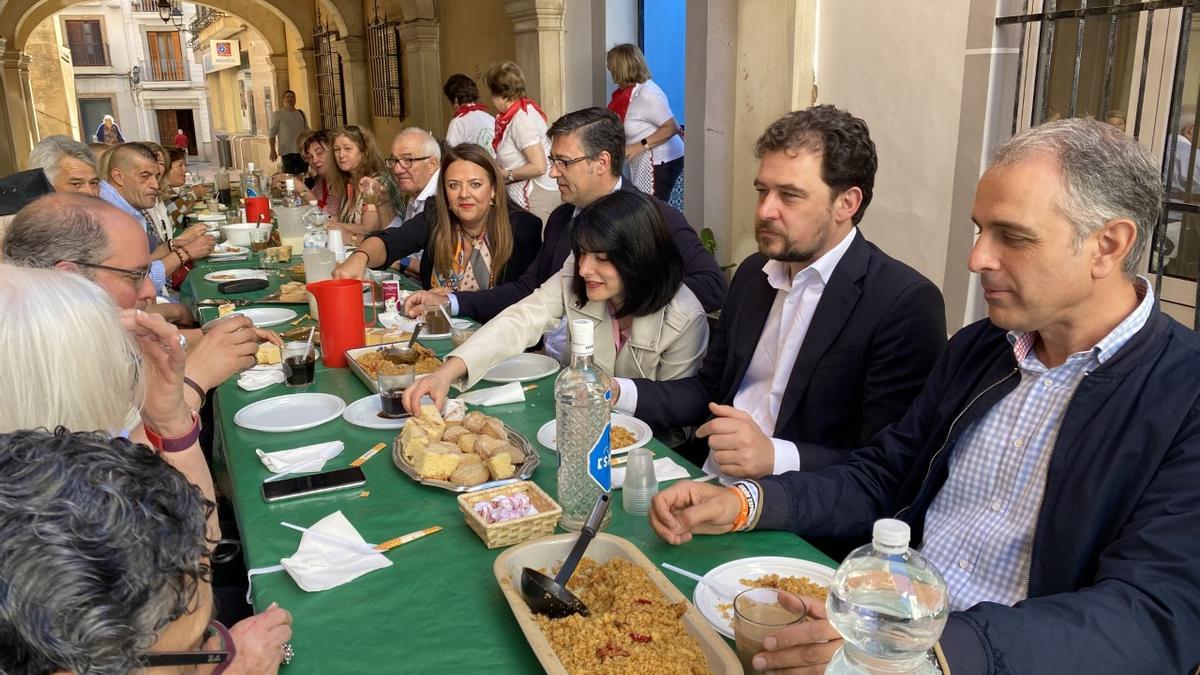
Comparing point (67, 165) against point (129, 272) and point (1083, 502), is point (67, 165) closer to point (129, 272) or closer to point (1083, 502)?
point (129, 272)

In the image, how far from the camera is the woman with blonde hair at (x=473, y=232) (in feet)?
13.4

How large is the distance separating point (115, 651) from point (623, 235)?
199 cm

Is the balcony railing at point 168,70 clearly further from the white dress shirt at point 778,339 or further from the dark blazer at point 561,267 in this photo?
the white dress shirt at point 778,339

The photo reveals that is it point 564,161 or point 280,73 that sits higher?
point 280,73

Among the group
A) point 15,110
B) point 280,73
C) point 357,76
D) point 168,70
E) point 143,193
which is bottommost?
point 143,193

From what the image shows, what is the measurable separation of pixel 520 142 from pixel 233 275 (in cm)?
290

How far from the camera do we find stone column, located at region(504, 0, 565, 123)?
8.02 meters

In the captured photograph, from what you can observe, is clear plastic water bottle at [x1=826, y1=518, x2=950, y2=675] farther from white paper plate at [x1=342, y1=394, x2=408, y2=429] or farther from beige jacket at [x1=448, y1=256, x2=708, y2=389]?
beige jacket at [x1=448, y1=256, x2=708, y2=389]

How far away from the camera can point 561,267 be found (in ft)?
12.4

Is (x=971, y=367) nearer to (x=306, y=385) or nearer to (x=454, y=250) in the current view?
(x=306, y=385)

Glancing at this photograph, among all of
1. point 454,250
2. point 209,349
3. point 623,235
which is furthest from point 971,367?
point 454,250

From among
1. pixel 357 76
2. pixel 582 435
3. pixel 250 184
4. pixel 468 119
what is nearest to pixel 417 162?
pixel 468 119

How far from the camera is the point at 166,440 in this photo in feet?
6.68

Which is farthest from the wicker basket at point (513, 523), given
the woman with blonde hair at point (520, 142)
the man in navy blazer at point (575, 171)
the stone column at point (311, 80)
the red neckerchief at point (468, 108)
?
the stone column at point (311, 80)
